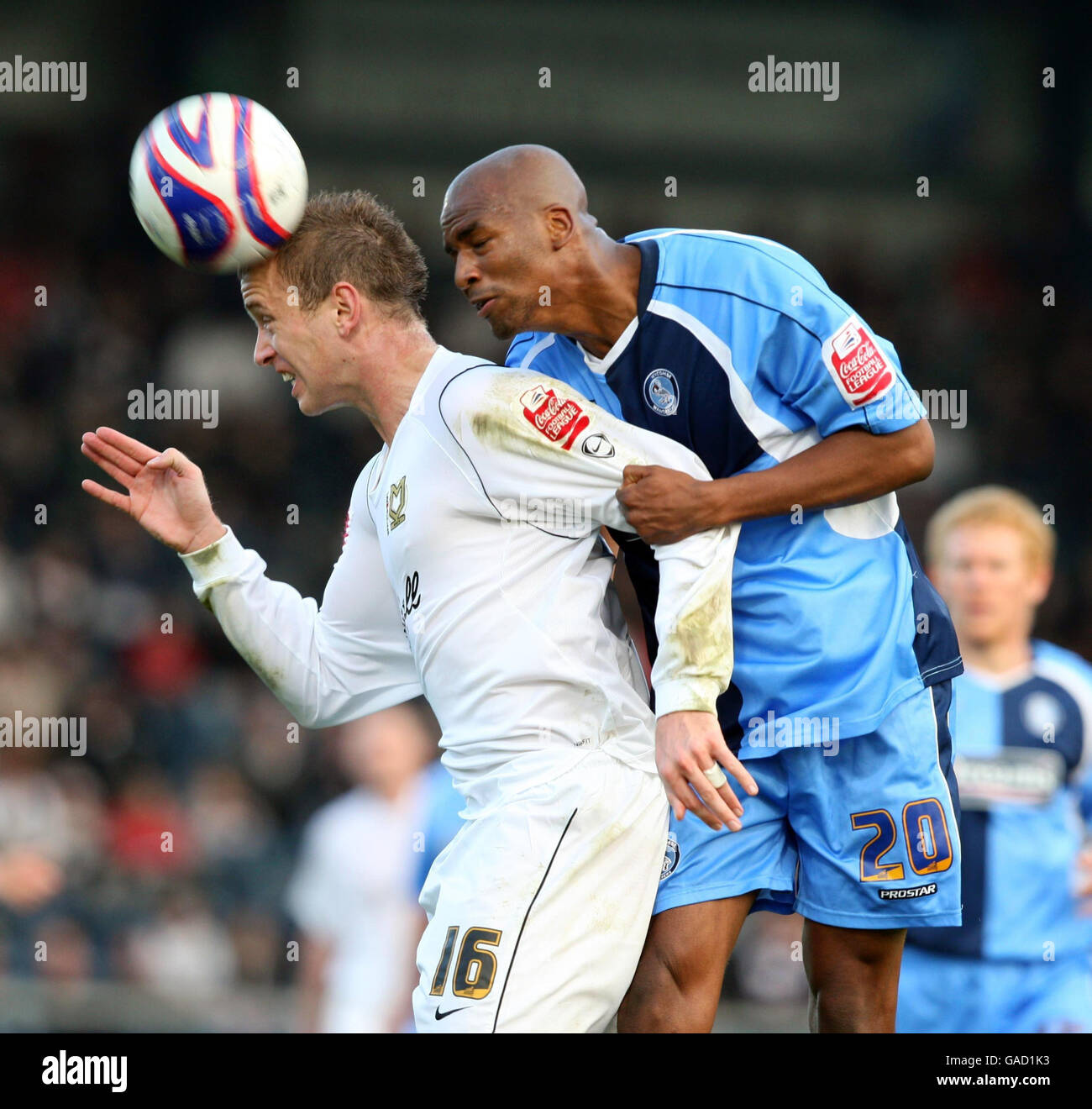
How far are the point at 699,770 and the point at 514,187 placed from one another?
1.29m

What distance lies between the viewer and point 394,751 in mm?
6824

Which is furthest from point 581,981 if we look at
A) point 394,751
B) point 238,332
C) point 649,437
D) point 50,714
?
point 238,332

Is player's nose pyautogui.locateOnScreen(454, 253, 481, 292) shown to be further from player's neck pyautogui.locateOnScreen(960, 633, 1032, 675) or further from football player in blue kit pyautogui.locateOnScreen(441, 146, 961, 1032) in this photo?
player's neck pyautogui.locateOnScreen(960, 633, 1032, 675)

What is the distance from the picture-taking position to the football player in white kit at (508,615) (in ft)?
9.61

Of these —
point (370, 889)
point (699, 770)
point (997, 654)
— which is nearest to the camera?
point (699, 770)

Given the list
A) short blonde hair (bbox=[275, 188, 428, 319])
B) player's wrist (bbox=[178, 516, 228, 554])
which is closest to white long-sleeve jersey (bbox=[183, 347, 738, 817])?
short blonde hair (bbox=[275, 188, 428, 319])

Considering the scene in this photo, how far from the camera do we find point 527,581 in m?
3.13

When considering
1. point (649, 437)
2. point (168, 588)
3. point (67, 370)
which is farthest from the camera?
point (67, 370)

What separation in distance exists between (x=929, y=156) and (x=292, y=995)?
820 centimetres

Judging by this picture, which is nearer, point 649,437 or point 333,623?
point 649,437

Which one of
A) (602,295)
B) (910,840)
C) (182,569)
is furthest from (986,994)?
(182,569)

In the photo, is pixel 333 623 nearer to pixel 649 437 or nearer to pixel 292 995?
pixel 649 437

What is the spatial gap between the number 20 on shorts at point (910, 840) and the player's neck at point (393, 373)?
133 cm

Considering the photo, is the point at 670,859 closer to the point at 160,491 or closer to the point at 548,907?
the point at 548,907
